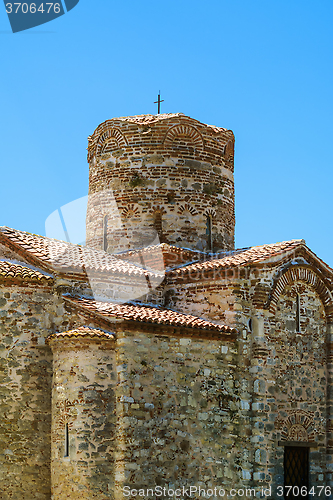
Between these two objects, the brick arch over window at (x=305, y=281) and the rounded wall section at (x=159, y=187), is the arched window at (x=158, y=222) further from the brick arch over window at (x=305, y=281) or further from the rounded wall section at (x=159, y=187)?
the brick arch over window at (x=305, y=281)

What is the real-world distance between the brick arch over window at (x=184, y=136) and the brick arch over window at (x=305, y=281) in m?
3.92

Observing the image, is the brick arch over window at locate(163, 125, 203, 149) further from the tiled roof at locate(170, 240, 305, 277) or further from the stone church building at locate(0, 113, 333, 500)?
the tiled roof at locate(170, 240, 305, 277)

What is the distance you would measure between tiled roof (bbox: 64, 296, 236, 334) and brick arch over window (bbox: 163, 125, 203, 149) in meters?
4.31

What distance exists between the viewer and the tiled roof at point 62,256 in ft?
37.9

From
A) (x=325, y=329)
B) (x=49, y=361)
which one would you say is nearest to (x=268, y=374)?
(x=325, y=329)

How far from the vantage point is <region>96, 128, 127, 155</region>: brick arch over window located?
14953mm

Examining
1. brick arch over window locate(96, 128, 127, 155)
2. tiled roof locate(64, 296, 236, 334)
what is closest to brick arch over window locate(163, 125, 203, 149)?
brick arch over window locate(96, 128, 127, 155)

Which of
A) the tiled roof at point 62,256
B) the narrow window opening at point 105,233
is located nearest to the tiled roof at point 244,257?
the tiled roof at point 62,256

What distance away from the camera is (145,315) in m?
11.1

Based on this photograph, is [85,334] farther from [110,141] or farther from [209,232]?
[110,141]

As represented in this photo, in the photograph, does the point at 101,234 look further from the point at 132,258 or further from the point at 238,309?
the point at 238,309

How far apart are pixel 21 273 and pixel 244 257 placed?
159 inches

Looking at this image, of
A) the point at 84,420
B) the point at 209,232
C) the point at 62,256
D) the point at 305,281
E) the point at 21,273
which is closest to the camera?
the point at 84,420

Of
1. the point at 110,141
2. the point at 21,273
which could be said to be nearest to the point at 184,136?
the point at 110,141
